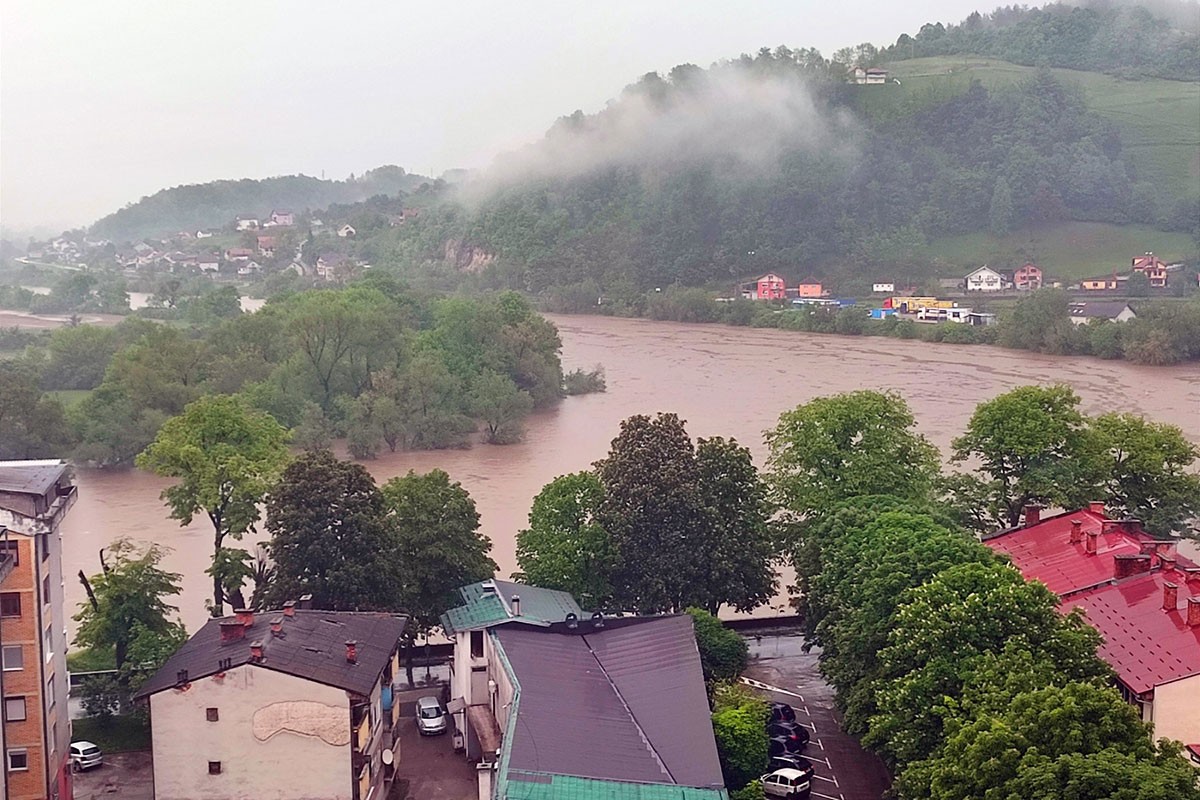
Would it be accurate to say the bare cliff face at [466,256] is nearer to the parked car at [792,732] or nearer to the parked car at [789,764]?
the parked car at [792,732]

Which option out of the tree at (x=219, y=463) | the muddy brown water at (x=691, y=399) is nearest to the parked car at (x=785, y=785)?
the tree at (x=219, y=463)

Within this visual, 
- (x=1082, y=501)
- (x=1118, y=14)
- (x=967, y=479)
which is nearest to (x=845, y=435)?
(x=967, y=479)

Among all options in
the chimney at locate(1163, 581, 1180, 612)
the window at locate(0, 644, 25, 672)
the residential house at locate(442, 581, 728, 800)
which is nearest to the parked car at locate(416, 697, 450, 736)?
the residential house at locate(442, 581, 728, 800)

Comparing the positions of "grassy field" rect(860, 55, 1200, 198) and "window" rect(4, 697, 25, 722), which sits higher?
"grassy field" rect(860, 55, 1200, 198)

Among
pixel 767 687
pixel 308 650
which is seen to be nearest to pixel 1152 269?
pixel 767 687

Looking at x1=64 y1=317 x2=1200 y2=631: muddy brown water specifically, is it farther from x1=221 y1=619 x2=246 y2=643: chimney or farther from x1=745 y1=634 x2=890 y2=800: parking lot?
x1=221 y1=619 x2=246 y2=643: chimney

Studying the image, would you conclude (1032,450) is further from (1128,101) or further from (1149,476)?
(1128,101)
